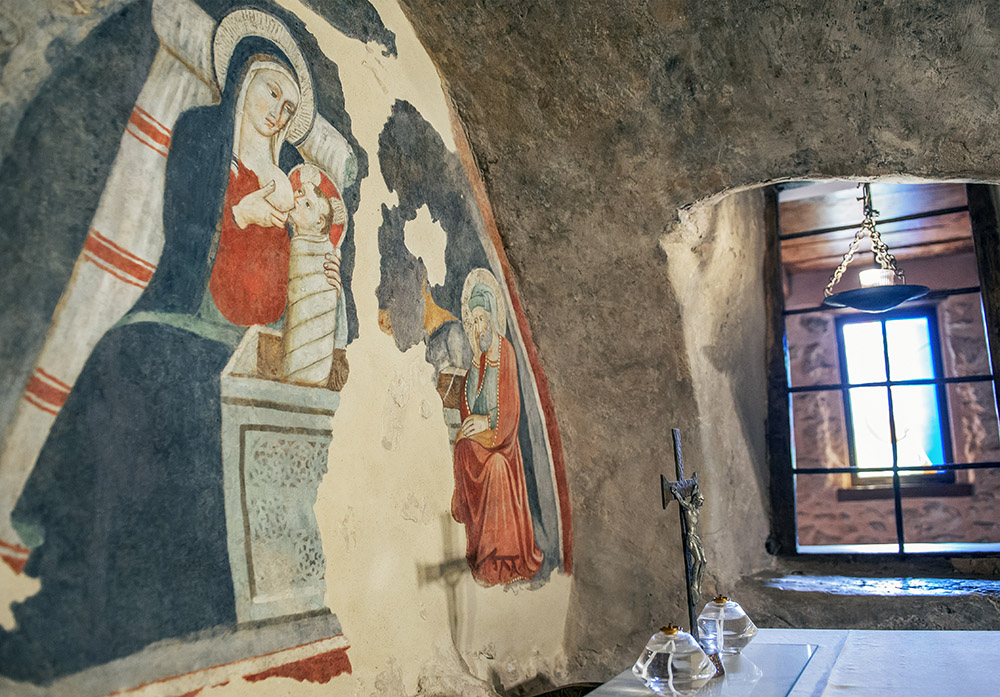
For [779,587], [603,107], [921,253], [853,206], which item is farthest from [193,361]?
[921,253]

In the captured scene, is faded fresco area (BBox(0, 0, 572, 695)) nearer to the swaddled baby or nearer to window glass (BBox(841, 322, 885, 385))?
the swaddled baby

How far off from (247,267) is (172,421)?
459mm

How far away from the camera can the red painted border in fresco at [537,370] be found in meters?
3.45

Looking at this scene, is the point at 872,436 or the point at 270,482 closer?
the point at 270,482

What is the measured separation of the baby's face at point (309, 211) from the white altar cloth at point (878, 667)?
4.65 feet

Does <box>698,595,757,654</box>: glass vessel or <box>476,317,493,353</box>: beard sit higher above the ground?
<box>476,317,493,353</box>: beard

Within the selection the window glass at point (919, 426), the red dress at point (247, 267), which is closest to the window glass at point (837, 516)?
the window glass at point (919, 426)

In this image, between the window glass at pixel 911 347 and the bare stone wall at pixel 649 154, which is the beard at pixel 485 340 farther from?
the window glass at pixel 911 347

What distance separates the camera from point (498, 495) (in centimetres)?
316

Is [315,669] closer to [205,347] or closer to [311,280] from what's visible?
[205,347]

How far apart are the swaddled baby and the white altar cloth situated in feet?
3.70

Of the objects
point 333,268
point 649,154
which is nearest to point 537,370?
point 649,154

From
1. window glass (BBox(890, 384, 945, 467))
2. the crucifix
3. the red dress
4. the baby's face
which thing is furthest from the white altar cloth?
window glass (BBox(890, 384, 945, 467))

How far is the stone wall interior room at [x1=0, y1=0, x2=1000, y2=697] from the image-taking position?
5.47 feet
